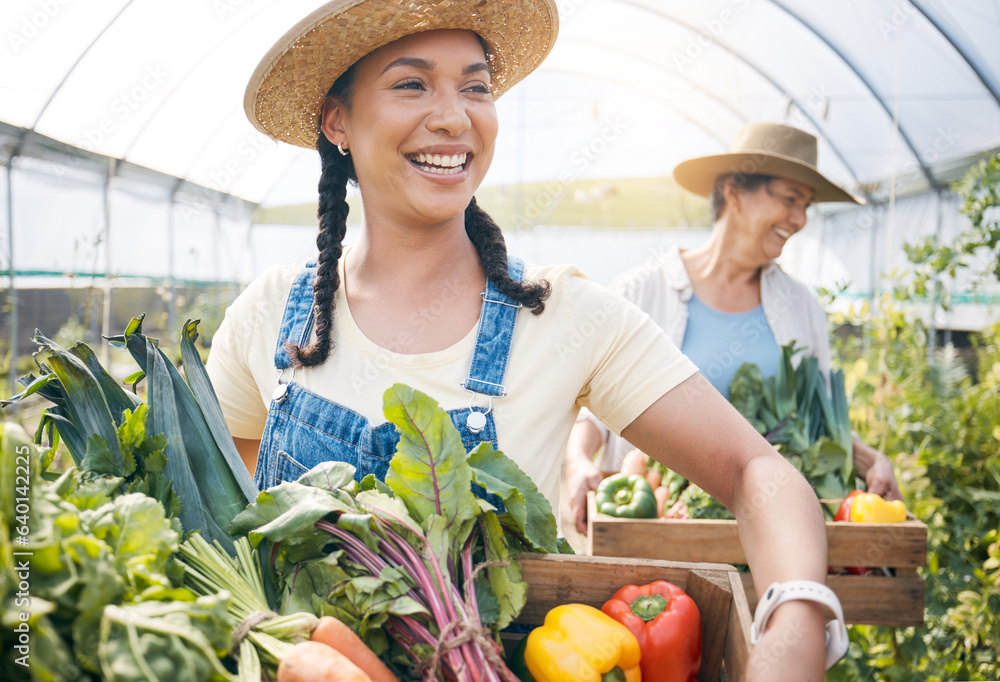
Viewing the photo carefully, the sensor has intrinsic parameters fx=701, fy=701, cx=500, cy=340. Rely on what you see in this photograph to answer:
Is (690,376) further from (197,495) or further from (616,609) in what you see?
(197,495)

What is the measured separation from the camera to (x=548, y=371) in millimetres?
1394

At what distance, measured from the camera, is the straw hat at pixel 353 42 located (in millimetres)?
1400

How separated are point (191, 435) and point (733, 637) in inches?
34.9

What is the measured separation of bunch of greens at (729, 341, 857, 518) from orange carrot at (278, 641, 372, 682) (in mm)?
2178

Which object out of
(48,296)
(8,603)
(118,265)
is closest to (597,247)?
(118,265)

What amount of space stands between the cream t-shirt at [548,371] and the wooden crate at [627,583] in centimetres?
34

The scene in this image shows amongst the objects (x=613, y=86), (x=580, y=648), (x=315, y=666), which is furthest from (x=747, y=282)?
(x=613, y=86)

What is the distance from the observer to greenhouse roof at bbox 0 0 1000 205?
14.9ft

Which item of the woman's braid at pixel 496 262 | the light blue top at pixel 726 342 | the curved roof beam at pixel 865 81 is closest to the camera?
the woman's braid at pixel 496 262

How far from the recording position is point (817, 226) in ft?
32.0

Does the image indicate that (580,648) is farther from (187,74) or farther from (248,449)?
(187,74)

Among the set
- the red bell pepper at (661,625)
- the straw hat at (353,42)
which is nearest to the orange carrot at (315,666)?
the red bell pepper at (661,625)

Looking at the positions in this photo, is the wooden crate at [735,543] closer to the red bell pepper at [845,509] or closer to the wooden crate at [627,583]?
the red bell pepper at [845,509]

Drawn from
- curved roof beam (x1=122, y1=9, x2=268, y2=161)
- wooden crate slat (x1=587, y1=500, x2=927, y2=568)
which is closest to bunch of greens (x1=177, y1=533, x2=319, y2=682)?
wooden crate slat (x1=587, y1=500, x2=927, y2=568)
